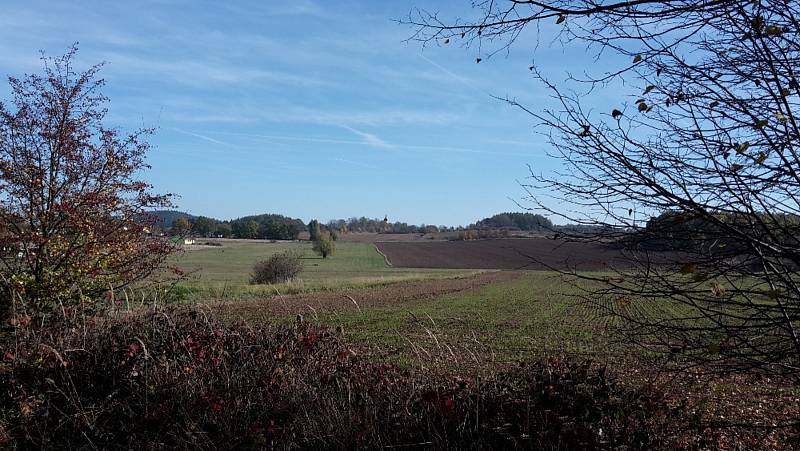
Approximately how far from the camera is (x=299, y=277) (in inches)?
1937

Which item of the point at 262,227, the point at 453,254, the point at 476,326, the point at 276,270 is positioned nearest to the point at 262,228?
the point at 262,227

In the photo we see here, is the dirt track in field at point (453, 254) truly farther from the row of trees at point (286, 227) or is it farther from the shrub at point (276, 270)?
the shrub at point (276, 270)

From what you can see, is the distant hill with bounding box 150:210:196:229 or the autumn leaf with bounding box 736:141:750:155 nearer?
the autumn leaf with bounding box 736:141:750:155

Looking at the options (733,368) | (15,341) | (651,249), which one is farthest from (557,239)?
(15,341)

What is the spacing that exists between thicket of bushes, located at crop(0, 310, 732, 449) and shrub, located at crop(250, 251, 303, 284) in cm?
3970

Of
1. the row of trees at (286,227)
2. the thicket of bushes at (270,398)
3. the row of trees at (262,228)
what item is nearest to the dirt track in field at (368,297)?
the thicket of bushes at (270,398)

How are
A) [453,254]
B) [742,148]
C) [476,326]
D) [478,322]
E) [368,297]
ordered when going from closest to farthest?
1. [742,148]
2. [476,326]
3. [478,322]
4. [368,297]
5. [453,254]

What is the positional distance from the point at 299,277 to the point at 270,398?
44.3 metres

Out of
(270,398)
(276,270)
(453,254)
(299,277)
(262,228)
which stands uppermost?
(262,228)

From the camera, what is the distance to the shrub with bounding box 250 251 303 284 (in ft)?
153

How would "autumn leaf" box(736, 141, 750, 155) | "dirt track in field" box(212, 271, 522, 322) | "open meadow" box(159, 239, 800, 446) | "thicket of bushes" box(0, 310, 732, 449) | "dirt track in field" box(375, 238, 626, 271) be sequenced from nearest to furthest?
"autumn leaf" box(736, 141, 750, 155) < "thicket of bushes" box(0, 310, 732, 449) < "open meadow" box(159, 239, 800, 446) < "dirt track in field" box(212, 271, 522, 322) < "dirt track in field" box(375, 238, 626, 271)

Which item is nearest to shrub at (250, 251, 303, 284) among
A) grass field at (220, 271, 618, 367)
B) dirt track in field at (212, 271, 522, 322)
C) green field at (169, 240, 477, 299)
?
green field at (169, 240, 477, 299)

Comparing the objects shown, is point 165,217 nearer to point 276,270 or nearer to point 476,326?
point 476,326

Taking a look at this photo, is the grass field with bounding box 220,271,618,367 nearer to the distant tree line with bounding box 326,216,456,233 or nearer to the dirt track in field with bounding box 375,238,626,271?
the dirt track in field with bounding box 375,238,626,271
